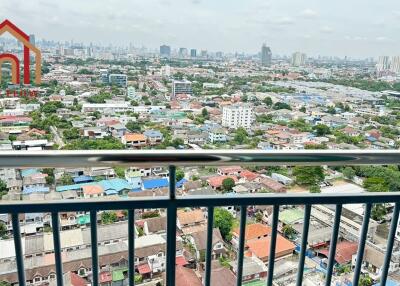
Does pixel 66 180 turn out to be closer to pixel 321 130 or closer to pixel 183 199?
pixel 183 199

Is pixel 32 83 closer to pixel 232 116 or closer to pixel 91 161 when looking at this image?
pixel 232 116

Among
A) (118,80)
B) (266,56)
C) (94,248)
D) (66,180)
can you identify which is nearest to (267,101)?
(266,56)

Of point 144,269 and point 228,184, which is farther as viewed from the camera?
point 228,184

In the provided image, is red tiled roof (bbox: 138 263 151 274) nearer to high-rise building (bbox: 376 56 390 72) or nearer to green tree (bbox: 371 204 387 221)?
green tree (bbox: 371 204 387 221)

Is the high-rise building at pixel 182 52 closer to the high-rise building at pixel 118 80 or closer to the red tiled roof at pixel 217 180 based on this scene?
the high-rise building at pixel 118 80

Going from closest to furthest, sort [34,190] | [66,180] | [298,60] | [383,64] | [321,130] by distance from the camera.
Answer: [34,190] → [66,180] → [321,130] → [383,64] → [298,60]

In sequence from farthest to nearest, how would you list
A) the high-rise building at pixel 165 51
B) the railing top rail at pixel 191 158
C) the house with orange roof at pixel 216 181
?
1. the high-rise building at pixel 165 51
2. the house with orange roof at pixel 216 181
3. the railing top rail at pixel 191 158

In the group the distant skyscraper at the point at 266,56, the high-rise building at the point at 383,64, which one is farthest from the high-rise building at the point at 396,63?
the distant skyscraper at the point at 266,56
